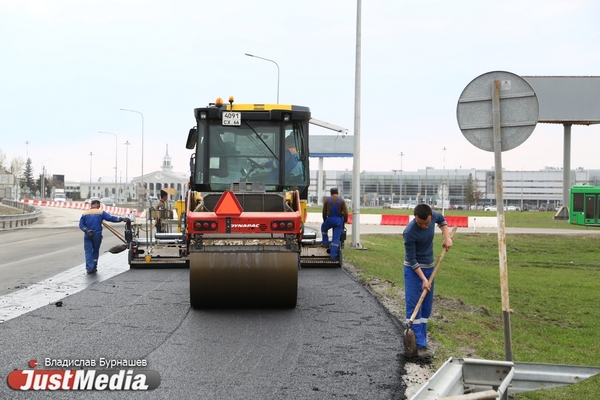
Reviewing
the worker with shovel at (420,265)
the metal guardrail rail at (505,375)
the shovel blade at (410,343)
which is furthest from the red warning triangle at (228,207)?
the metal guardrail rail at (505,375)

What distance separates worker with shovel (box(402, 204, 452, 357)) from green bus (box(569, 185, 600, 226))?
40.8 meters

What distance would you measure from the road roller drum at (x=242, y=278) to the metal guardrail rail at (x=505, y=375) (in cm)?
416

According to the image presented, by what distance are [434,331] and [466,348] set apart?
678mm

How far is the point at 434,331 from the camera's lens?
27.0 feet

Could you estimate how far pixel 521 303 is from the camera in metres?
13.6

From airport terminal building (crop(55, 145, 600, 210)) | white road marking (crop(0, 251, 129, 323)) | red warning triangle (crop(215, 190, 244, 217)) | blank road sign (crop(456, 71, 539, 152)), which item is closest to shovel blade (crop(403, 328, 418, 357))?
blank road sign (crop(456, 71, 539, 152))

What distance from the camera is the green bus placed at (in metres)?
44.9

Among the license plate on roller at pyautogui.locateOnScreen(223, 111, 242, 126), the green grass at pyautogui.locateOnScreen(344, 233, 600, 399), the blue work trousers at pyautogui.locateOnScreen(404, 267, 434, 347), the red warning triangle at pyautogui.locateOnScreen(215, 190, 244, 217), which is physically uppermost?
the license plate on roller at pyautogui.locateOnScreen(223, 111, 242, 126)

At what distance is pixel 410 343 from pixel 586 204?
4285 centimetres

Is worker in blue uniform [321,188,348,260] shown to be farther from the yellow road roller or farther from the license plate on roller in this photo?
the license plate on roller

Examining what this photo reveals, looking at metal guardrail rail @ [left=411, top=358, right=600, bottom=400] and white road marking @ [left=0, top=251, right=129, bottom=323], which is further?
white road marking @ [left=0, top=251, right=129, bottom=323]

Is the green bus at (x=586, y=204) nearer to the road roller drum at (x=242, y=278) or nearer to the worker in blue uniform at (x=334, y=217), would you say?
the worker in blue uniform at (x=334, y=217)

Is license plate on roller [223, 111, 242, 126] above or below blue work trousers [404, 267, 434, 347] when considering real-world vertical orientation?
above

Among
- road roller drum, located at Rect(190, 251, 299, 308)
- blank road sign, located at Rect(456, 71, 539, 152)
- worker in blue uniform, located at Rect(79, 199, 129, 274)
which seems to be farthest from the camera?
worker in blue uniform, located at Rect(79, 199, 129, 274)
